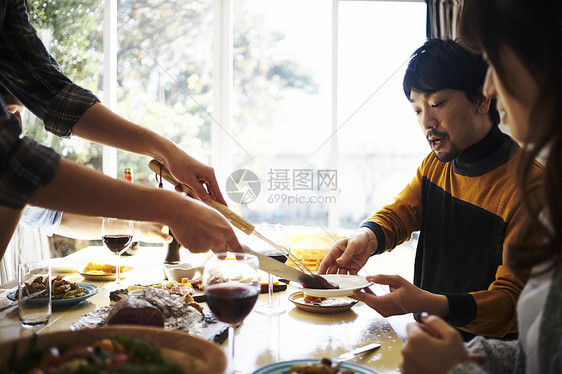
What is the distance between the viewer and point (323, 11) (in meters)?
3.88

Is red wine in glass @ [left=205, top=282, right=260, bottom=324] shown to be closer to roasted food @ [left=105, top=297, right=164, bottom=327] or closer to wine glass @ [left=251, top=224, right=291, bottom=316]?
roasted food @ [left=105, top=297, right=164, bottom=327]

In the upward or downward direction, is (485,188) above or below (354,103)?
below

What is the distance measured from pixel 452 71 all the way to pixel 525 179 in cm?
90

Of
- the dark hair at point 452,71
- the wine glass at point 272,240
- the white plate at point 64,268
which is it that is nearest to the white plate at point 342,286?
the wine glass at point 272,240

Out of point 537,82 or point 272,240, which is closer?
point 537,82

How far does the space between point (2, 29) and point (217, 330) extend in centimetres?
95

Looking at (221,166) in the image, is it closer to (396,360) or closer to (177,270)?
(177,270)

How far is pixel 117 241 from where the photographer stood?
61.5 inches

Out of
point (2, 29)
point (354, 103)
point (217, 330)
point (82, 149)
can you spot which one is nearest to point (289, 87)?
point (354, 103)

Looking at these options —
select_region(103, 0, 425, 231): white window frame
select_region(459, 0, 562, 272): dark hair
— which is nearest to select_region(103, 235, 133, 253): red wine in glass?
select_region(459, 0, 562, 272): dark hair

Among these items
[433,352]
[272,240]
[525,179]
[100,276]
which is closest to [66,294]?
[100,276]

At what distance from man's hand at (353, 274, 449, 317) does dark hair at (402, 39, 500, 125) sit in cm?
75

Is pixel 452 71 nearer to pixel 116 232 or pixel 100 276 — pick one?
pixel 116 232

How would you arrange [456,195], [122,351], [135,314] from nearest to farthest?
[122,351] < [135,314] < [456,195]
